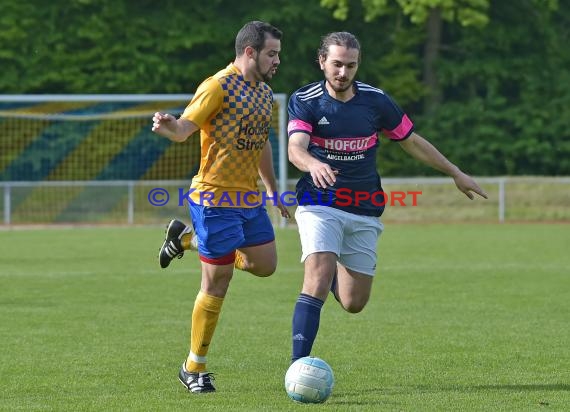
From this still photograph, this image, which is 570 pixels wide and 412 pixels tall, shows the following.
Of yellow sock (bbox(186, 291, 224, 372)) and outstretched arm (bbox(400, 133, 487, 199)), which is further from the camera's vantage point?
outstretched arm (bbox(400, 133, 487, 199))

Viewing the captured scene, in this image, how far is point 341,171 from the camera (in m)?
7.50

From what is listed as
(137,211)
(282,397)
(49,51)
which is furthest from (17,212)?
(282,397)

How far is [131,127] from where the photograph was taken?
2845 cm

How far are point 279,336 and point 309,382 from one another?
299 centimetres

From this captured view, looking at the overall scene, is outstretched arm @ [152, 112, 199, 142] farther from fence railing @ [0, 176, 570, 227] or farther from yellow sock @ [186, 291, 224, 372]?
fence railing @ [0, 176, 570, 227]

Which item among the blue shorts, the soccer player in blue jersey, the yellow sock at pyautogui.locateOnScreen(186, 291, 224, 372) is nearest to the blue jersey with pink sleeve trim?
the soccer player in blue jersey

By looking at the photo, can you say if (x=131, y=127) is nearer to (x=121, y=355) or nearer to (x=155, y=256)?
(x=155, y=256)

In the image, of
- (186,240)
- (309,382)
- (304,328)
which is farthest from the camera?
(186,240)

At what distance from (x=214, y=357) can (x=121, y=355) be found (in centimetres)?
64

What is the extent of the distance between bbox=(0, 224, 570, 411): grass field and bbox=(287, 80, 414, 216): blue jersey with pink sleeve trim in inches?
44.2

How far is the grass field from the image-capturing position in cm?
684
